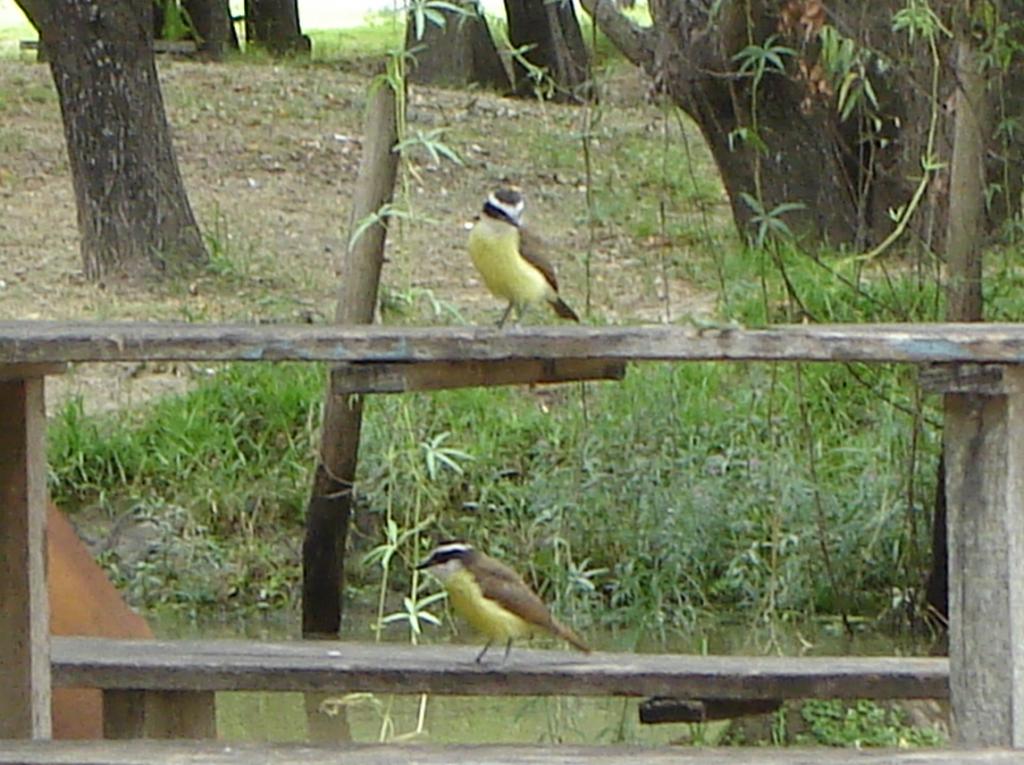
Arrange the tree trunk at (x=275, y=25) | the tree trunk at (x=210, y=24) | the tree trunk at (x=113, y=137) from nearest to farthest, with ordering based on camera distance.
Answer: the tree trunk at (x=113, y=137) → the tree trunk at (x=210, y=24) → the tree trunk at (x=275, y=25)

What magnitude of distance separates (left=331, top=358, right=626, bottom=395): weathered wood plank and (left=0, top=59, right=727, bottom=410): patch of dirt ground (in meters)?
2.57

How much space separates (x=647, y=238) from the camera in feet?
41.4

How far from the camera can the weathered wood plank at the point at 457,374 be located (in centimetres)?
442

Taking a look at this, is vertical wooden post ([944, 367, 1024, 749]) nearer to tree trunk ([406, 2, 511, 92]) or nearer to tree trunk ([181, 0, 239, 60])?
tree trunk ([406, 2, 511, 92])

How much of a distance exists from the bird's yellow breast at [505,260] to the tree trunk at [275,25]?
17063 millimetres

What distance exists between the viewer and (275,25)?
22.6 metres

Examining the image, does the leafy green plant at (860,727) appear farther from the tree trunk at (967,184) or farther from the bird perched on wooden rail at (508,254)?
the bird perched on wooden rail at (508,254)

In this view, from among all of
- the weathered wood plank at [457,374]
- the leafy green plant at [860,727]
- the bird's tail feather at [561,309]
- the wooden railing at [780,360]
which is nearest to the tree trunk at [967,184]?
the leafy green plant at [860,727]

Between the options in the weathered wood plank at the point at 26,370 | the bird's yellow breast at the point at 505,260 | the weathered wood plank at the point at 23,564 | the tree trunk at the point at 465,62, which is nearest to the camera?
the weathered wood plank at the point at 26,370

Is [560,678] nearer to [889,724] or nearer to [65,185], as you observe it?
[889,724]

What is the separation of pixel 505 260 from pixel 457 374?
2.34ft

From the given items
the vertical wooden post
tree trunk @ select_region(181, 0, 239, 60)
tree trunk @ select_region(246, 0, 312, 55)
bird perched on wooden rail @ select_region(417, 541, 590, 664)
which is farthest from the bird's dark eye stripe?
tree trunk @ select_region(246, 0, 312, 55)

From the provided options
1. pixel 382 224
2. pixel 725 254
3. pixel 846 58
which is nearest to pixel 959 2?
pixel 846 58

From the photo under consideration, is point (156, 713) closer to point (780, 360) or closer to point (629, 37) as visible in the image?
point (780, 360)
